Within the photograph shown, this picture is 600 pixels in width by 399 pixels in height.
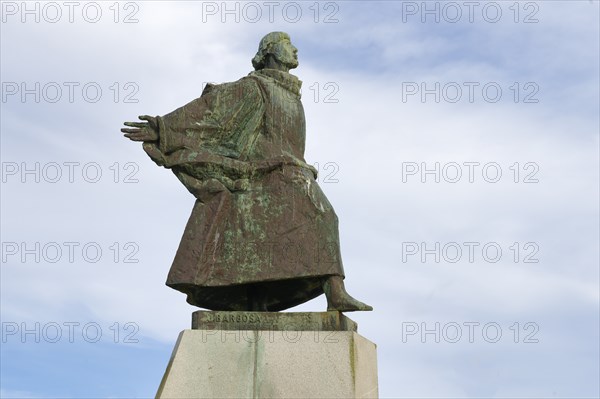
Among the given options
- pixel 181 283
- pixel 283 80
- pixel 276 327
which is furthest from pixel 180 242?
pixel 283 80

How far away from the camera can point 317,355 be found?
340 inches

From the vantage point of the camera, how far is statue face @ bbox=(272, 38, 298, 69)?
10.1 metres

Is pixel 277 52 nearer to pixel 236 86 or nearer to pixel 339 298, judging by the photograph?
pixel 236 86

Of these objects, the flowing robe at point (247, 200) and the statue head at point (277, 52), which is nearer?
the flowing robe at point (247, 200)

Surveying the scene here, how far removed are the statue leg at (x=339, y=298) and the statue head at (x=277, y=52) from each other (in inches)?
92.0

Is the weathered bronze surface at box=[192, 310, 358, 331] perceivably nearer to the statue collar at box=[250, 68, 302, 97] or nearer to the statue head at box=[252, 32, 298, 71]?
the statue collar at box=[250, 68, 302, 97]

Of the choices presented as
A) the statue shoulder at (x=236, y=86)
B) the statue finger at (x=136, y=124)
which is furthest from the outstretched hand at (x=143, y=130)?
the statue shoulder at (x=236, y=86)

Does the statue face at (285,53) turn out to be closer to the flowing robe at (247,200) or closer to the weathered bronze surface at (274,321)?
the flowing robe at (247,200)

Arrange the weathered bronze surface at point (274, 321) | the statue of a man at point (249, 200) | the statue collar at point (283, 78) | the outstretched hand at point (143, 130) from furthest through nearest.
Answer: the statue collar at point (283, 78), the outstretched hand at point (143, 130), the statue of a man at point (249, 200), the weathered bronze surface at point (274, 321)

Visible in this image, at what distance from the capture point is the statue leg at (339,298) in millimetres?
9016

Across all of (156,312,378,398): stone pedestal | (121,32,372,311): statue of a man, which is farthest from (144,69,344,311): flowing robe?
(156,312,378,398): stone pedestal

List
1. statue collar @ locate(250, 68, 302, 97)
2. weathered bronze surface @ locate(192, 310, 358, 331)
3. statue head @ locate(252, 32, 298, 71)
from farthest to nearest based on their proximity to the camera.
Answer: statue head @ locate(252, 32, 298, 71) < statue collar @ locate(250, 68, 302, 97) < weathered bronze surface @ locate(192, 310, 358, 331)

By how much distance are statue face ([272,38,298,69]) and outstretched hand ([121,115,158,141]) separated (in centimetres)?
143

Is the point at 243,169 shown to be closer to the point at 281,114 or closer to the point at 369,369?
the point at 281,114
